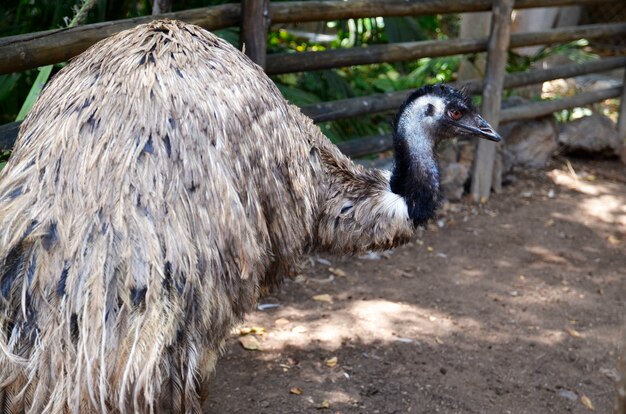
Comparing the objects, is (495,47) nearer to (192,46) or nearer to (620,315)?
(620,315)

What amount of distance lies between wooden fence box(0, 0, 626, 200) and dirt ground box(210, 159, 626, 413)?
0.90m

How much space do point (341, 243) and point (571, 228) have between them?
336cm

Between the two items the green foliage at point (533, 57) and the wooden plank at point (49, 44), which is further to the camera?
the green foliage at point (533, 57)

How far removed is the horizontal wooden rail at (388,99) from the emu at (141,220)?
1813 millimetres

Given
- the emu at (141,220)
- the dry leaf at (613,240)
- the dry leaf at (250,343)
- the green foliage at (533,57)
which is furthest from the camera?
the green foliage at (533,57)

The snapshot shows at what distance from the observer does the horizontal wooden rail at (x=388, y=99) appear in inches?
222

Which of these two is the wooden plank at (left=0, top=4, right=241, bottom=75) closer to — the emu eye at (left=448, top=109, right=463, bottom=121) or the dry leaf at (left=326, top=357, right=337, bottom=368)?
the emu eye at (left=448, top=109, right=463, bottom=121)

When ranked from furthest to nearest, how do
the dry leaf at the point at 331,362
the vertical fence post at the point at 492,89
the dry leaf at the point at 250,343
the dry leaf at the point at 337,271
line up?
the vertical fence post at the point at 492,89 < the dry leaf at the point at 337,271 < the dry leaf at the point at 250,343 < the dry leaf at the point at 331,362

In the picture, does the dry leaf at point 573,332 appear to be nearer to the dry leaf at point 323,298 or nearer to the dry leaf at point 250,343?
the dry leaf at point 323,298

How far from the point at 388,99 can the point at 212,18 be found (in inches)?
76.1

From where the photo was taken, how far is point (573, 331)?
16.1 feet

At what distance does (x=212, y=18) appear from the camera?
4664mm

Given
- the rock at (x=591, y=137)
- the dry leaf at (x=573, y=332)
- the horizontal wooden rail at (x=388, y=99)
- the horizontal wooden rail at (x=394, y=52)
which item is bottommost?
the dry leaf at (x=573, y=332)

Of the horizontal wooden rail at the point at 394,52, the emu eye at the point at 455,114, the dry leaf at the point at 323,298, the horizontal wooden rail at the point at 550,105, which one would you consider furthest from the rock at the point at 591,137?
the emu eye at the point at 455,114
